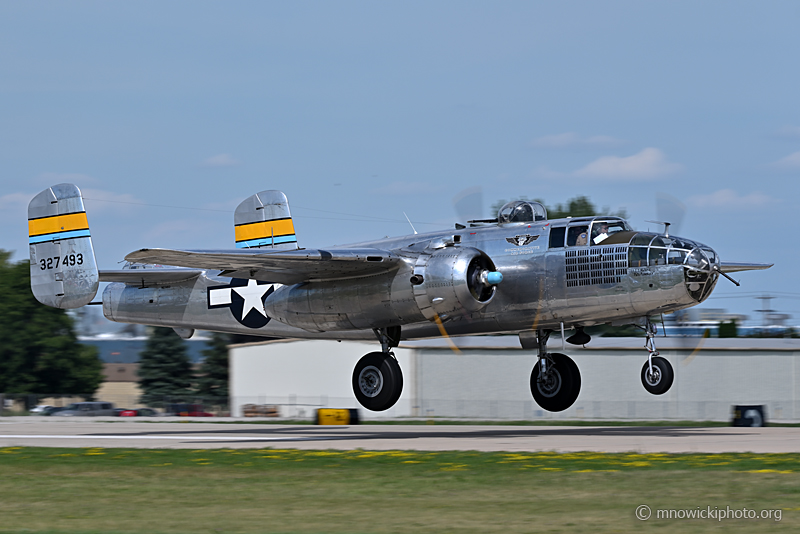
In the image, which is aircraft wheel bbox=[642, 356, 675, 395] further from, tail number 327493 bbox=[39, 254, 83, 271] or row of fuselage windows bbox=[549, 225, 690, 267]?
tail number 327493 bbox=[39, 254, 83, 271]

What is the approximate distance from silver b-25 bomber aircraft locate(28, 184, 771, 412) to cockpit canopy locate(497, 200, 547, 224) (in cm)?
4

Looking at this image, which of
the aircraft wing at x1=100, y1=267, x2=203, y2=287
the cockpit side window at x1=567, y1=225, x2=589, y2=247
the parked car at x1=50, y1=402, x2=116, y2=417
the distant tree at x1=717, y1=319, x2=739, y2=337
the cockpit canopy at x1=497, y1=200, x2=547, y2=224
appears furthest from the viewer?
the distant tree at x1=717, y1=319, x2=739, y2=337

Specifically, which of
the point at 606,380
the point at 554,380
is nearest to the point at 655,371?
the point at 554,380

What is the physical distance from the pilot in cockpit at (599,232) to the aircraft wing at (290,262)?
486 centimetres

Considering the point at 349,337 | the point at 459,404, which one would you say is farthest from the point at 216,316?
the point at 459,404

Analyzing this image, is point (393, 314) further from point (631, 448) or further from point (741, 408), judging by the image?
point (741, 408)

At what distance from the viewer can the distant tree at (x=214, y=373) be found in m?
83.8

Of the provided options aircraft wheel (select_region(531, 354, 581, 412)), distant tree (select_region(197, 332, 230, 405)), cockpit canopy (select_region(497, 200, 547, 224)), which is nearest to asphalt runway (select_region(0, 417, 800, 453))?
aircraft wheel (select_region(531, 354, 581, 412))

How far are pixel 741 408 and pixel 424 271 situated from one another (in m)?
17.7

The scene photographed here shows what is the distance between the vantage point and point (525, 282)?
2428cm

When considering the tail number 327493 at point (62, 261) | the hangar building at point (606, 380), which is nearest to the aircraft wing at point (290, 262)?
the tail number 327493 at point (62, 261)

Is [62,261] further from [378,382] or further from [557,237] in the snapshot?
[557,237]

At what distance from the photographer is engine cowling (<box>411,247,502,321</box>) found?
906 inches

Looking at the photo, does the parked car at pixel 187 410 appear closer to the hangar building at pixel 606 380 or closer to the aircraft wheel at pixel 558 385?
the hangar building at pixel 606 380
